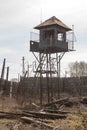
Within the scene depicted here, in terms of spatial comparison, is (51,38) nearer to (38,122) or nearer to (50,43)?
(50,43)

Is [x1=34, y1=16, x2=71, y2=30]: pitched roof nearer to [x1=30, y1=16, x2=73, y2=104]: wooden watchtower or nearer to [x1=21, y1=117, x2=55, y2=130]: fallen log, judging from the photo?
[x1=30, y1=16, x2=73, y2=104]: wooden watchtower

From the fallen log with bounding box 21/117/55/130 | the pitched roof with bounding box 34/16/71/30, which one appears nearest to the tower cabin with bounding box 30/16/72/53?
the pitched roof with bounding box 34/16/71/30

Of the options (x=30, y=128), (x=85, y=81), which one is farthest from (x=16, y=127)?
(x=85, y=81)

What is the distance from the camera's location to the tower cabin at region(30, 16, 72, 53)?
3515 cm

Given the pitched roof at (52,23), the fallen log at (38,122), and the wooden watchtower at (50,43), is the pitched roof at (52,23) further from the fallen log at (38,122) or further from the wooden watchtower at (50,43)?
the fallen log at (38,122)

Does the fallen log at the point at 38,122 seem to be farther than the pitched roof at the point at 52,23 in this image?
No

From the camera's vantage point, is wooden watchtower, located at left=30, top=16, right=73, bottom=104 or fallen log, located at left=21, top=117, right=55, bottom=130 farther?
wooden watchtower, located at left=30, top=16, right=73, bottom=104

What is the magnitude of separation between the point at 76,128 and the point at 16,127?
8.82 feet

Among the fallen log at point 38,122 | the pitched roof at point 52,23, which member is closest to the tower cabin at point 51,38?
the pitched roof at point 52,23

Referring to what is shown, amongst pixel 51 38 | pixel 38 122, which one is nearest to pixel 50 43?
pixel 51 38

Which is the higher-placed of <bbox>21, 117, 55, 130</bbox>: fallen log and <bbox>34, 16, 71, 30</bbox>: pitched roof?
<bbox>34, 16, 71, 30</bbox>: pitched roof

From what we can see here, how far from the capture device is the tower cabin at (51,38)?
1384 inches

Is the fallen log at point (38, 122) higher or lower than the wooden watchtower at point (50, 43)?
lower

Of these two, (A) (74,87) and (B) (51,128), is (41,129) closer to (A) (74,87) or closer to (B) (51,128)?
(B) (51,128)
